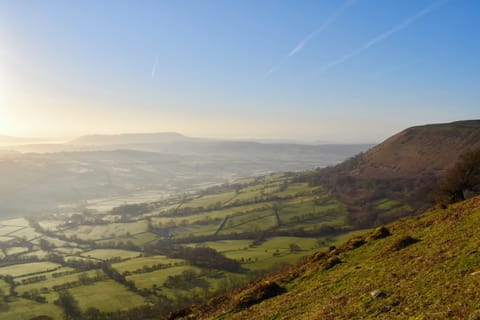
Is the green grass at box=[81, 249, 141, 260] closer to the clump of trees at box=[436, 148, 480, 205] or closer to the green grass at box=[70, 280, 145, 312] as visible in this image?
the green grass at box=[70, 280, 145, 312]

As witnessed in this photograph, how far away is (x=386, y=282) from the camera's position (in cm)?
2139

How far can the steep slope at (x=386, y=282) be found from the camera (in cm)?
1665

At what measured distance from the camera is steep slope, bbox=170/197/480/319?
54.6 feet

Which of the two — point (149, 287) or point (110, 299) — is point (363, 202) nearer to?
point (149, 287)

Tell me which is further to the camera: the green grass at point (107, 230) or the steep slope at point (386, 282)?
the green grass at point (107, 230)

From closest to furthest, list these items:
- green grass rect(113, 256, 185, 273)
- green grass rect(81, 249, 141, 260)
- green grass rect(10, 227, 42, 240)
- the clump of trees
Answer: the clump of trees → green grass rect(113, 256, 185, 273) → green grass rect(81, 249, 141, 260) → green grass rect(10, 227, 42, 240)

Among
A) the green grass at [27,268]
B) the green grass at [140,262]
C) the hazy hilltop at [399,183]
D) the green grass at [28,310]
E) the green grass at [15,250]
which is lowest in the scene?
A: the green grass at [15,250]

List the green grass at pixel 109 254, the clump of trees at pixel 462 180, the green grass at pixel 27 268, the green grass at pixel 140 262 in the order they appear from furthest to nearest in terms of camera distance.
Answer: the green grass at pixel 109 254
the green grass at pixel 27 268
the green grass at pixel 140 262
the clump of trees at pixel 462 180

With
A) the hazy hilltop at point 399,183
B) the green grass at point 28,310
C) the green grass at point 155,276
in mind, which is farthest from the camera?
the hazy hilltop at point 399,183

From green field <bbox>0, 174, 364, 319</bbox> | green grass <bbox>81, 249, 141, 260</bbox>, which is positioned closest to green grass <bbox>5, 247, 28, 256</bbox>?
green field <bbox>0, 174, 364, 319</bbox>

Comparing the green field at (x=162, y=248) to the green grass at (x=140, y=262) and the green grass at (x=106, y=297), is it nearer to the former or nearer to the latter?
the green grass at (x=106, y=297)

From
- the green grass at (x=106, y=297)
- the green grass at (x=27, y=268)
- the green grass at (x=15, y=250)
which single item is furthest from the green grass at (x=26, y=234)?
the green grass at (x=106, y=297)

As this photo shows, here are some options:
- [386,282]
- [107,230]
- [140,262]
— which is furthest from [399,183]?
[107,230]

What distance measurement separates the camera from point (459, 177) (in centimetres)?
5188
